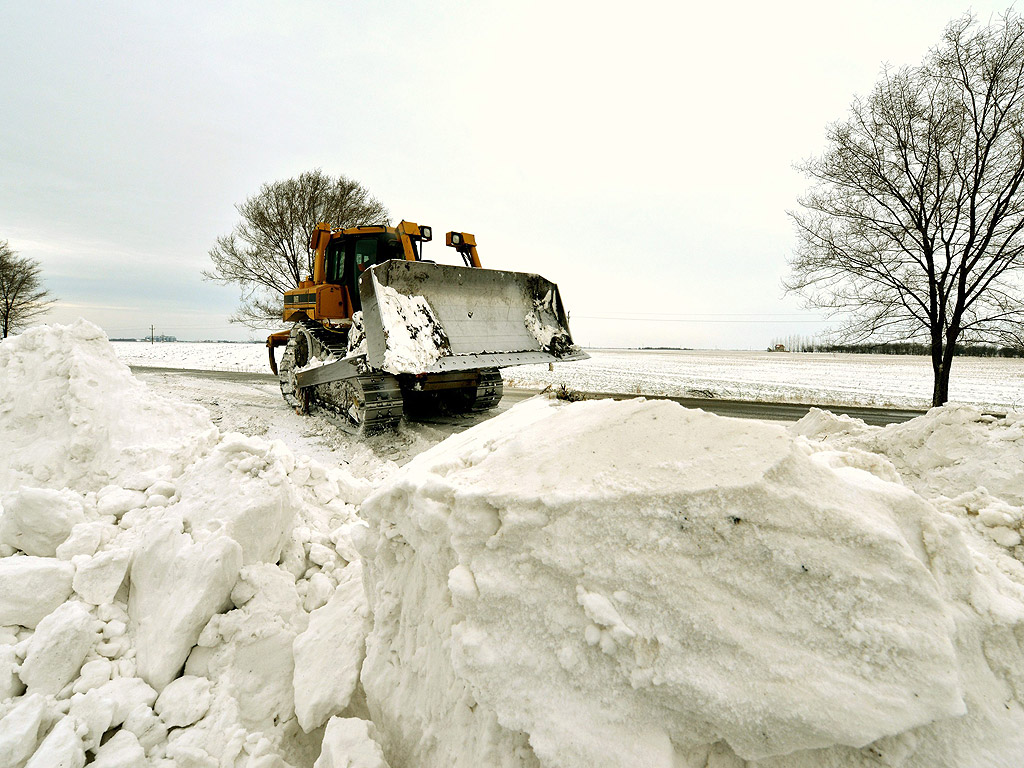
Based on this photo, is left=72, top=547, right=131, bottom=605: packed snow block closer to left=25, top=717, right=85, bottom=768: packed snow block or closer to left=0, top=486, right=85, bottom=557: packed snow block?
left=0, top=486, right=85, bottom=557: packed snow block

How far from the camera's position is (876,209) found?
9.00m

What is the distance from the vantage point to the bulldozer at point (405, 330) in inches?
256

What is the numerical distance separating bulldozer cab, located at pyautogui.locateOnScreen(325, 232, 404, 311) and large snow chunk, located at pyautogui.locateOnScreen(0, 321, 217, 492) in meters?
3.95

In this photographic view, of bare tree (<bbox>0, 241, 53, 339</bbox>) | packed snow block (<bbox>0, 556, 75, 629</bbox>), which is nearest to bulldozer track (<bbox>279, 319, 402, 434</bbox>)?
packed snow block (<bbox>0, 556, 75, 629</bbox>)

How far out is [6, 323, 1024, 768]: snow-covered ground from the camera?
47.1 inches

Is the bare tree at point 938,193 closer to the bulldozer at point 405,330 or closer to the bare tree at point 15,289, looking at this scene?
the bulldozer at point 405,330

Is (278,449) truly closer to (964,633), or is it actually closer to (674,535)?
(674,535)

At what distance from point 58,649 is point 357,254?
25.7ft

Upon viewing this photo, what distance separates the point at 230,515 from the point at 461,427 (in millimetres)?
5640

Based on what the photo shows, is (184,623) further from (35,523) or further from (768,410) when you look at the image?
(768,410)

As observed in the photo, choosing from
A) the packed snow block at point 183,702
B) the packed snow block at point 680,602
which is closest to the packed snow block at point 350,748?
the packed snow block at point 680,602

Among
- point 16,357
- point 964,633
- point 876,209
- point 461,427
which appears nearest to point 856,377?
point 876,209

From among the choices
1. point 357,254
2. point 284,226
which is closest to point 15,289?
point 284,226

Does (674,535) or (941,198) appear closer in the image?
(674,535)
